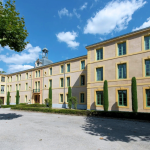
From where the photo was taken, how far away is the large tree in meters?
10.5


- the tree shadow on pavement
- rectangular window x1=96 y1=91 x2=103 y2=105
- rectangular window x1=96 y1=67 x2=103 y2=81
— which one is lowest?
the tree shadow on pavement

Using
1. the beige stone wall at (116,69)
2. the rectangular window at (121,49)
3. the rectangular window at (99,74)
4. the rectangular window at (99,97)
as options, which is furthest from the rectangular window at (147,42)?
the rectangular window at (99,97)

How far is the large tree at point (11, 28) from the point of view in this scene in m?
10.5

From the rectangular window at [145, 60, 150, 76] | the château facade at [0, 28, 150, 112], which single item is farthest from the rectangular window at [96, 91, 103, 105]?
the rectangular window at [145, 60, 150, 76]

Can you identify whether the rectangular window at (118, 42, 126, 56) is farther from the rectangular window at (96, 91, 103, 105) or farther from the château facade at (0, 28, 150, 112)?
the rectangular window at (96, 91, 103, 105)

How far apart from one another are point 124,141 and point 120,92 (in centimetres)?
1113

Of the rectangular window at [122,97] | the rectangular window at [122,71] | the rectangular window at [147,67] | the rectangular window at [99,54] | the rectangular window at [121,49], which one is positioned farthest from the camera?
the rectangular window at [99,54]

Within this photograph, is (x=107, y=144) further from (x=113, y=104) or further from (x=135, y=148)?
(x=113, y=104)

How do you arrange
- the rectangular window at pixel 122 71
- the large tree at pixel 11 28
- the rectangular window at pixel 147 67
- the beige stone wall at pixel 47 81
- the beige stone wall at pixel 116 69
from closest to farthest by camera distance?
1. the large tree at pixel 11 28
2. the rectangular window at pixel 147 67
3. the beige stone wall at pixel 116 69
4. the rectangular window at pixel 122 71
5. the beige stone wall at pixel 47 81

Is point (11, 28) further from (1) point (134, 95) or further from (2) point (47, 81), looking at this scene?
(2) point (47, 81)

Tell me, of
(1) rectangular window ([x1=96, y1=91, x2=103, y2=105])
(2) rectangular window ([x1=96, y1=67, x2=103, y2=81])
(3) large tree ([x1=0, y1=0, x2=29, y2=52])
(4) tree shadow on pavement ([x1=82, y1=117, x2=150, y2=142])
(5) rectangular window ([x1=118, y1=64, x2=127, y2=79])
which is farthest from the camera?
(2) rectangular window ([x1=96, y1=67, x2=103, y2=81])

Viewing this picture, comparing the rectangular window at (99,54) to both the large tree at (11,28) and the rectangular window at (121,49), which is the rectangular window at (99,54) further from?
the large tree at (11,28)

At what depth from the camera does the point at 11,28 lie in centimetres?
1073

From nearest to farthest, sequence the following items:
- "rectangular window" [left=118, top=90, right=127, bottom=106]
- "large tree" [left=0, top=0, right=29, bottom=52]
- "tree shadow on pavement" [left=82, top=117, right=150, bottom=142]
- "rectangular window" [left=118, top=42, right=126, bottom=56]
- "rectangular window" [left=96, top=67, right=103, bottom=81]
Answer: "tree shadow on pavement" [left=82, top=117, right=150, bottom=142]
"large tree" [left=0, top=0, right=29, bottom=52]
"rectangular window" [left=118, top=90, right=127, bottom=106]
"rectangular window" [left=118, top=42, right=126, bottom=56]
"rectangular window" [left=96, top=67, right=103, bottom=81]
